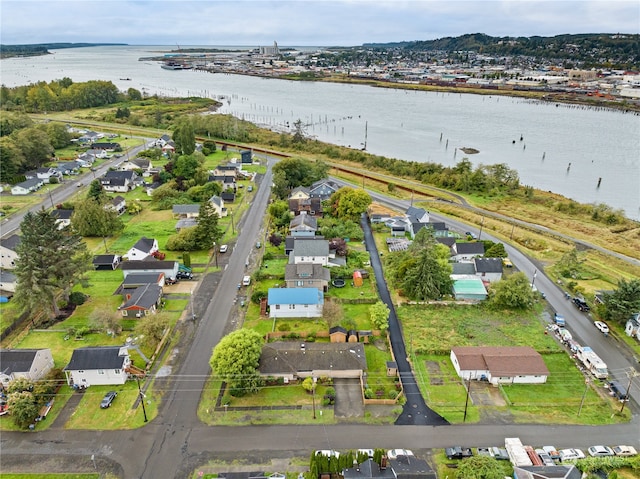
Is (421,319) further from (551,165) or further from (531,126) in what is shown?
(531,126)

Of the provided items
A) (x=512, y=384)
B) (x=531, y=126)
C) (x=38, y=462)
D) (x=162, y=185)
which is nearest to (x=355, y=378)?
(x=512, y=384)

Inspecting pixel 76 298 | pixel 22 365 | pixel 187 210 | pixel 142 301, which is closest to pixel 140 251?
pixel 76 298

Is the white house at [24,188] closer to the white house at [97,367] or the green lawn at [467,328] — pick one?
the white house at [97,367]

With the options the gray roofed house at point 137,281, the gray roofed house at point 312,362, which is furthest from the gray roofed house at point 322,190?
the gray roofed house at point 312,362

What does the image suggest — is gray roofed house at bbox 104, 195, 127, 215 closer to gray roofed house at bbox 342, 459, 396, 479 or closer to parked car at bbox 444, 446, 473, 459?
gray roofed house at bbox 342, 459, 396, 479

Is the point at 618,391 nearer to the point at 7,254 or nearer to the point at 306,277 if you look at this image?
the point at 306,277
